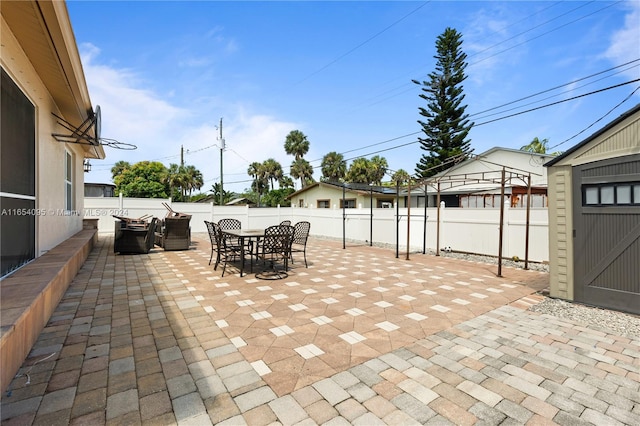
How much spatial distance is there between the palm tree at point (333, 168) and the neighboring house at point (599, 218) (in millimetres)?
27367

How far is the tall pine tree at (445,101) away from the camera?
2120 cm

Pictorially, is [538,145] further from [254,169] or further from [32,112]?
[32,112]

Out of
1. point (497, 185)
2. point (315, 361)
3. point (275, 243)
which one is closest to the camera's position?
point (315, 361)

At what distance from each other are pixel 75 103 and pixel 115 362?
4.70 meters

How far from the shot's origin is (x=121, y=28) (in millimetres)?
6527

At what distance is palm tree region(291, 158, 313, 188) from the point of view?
1241 inches

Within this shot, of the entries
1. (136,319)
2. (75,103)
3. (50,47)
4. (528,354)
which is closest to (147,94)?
(75,103)

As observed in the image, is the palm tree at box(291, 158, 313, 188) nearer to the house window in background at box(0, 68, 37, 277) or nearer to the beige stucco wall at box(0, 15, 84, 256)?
the beige stucco wall at box(0, 15, 84, 256)

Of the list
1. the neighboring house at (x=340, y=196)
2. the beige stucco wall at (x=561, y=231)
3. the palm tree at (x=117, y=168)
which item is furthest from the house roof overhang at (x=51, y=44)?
the palm tree at (x=117, y=168)

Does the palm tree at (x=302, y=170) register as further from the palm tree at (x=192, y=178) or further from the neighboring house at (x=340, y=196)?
the palm tree at (x=192, y=178)

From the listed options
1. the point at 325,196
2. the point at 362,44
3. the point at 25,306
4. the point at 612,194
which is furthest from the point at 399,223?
the point at 325,196

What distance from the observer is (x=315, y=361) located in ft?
7.89

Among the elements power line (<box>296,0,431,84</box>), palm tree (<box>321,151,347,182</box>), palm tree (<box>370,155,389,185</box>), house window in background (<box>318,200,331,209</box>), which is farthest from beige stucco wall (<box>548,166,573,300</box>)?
palm tree (<box>321,151,347,182</box>)

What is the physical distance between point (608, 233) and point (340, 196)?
14.9 m
